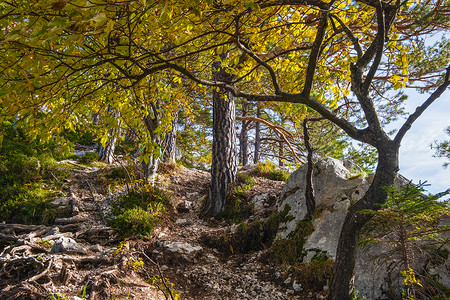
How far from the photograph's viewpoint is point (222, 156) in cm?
607

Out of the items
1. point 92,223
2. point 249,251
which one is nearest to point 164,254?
point 249,251

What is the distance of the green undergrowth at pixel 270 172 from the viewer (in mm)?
7153

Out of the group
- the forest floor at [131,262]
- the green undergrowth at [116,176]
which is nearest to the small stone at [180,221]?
the forest floor at [131,262]

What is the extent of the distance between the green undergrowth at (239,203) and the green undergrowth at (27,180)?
3.54 metres

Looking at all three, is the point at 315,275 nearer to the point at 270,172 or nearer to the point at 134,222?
the point at 134,222

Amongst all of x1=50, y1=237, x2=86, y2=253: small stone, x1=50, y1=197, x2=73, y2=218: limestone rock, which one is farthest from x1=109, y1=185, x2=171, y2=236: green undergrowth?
x1=50, y1=237, x2=86, y2=253: small stone

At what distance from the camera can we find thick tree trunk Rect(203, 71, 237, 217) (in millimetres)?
5910

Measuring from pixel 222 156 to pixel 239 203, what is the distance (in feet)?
3.82

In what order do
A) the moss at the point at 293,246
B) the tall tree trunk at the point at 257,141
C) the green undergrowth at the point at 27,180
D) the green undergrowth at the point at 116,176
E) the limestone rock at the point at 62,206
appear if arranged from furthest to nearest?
the tall tree trunk at the point at 257,141
the green undergrowth at the point at 116,176
the limestone rock at the point at 62,206
the green undergrowth at the point at 27,180
the moss at the point at 293,246

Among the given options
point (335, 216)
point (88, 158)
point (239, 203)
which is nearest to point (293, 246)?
point (335, 216)

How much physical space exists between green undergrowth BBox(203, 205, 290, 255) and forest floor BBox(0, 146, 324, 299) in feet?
0.19

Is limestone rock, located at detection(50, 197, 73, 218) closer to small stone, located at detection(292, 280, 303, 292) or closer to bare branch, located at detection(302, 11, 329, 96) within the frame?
small stone, located at detection(292, 280, 303, 292)

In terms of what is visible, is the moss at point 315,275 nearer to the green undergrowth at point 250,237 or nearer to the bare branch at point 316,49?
the green undergrowth at point 250,237

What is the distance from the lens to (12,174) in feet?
18.2
